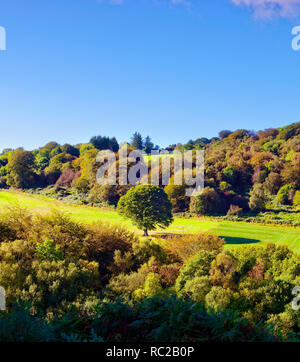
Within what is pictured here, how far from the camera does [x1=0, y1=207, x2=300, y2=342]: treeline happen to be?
3.85 metres

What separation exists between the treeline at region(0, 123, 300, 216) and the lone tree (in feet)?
27.7

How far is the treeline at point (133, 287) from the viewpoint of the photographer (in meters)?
3.85

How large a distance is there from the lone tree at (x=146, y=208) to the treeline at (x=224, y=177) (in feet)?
27.7

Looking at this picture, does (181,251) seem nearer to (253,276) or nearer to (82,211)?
(253,276)

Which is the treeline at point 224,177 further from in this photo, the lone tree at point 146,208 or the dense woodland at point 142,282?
the lone tree at point 146,208

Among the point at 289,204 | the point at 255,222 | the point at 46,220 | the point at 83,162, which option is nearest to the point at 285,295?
the point at 46,220

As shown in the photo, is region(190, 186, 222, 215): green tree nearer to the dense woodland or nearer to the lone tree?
the dense woodland

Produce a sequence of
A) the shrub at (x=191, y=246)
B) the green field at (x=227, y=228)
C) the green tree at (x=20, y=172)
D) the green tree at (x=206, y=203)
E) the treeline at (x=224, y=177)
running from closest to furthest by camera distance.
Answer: the shrub at (x=191, y=246), the green field at (x=227, y=228), the green tree at (x=206, y=203), the treeline at (x=224, y=177), the green tree at (x=20, y=172)

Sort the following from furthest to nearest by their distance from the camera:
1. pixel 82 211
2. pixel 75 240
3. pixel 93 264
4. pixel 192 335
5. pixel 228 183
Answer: pixel 228 183, pixel 82 211, pixel 75 240, pixel 93 264, pixel 192 335

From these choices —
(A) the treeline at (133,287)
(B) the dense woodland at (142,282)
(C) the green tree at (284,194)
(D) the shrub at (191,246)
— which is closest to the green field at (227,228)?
(B) the dense woodland at (142,282)

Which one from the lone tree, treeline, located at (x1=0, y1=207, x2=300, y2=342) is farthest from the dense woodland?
the lone tree

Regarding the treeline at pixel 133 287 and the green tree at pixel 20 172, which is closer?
the treeline at pixel 133 287

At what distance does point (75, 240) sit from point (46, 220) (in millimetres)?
2122

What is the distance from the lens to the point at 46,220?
49.0 feet
